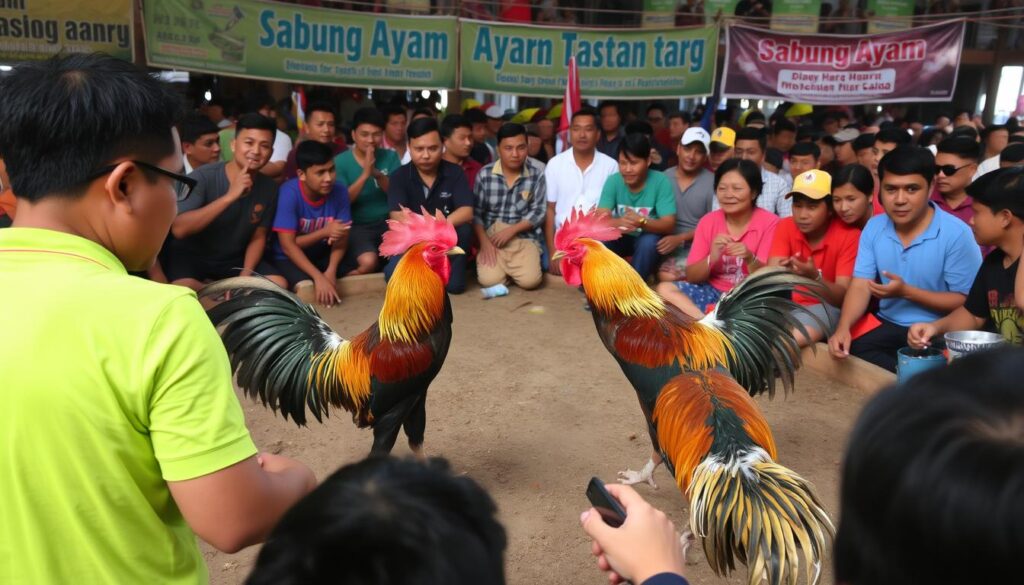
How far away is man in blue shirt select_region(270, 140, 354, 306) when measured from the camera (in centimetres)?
556

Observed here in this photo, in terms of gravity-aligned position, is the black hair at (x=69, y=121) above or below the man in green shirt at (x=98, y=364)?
above

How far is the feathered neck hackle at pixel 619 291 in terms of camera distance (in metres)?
2.99

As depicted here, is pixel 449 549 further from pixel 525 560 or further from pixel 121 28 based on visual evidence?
pixel 121 28

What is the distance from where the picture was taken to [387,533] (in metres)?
0.71

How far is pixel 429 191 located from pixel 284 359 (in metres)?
3.09

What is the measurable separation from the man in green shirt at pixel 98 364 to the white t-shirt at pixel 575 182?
Result: 17.4 ft

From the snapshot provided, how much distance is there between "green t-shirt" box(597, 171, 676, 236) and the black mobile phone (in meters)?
4.70

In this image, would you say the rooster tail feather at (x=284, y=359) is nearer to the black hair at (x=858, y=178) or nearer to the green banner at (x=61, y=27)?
the black hair at (x=858, y=178)

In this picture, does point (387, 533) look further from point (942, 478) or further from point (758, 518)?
point (758, 518)

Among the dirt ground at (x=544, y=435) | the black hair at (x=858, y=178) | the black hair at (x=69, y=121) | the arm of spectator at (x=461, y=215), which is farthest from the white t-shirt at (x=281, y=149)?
the black hair at (x=69, y=121)

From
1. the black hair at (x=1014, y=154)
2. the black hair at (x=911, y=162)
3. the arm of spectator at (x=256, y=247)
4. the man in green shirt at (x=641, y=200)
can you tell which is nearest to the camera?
the black hair at (x=911, y=162)

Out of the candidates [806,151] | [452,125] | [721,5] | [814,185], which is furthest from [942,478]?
[721,5]

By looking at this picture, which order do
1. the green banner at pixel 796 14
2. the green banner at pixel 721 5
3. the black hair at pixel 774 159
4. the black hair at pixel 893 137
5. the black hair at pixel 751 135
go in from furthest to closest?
the green banner at pixel 721 5, the green banner at pixel 796 14, the black hair at pixel 774 159, the black hair at pixel 751 135, the black hair at pixel 893 137

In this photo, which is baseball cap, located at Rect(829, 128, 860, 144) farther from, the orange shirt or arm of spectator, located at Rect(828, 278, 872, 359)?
arm of spectator, located at Rect(828, 278, 872, 359)
